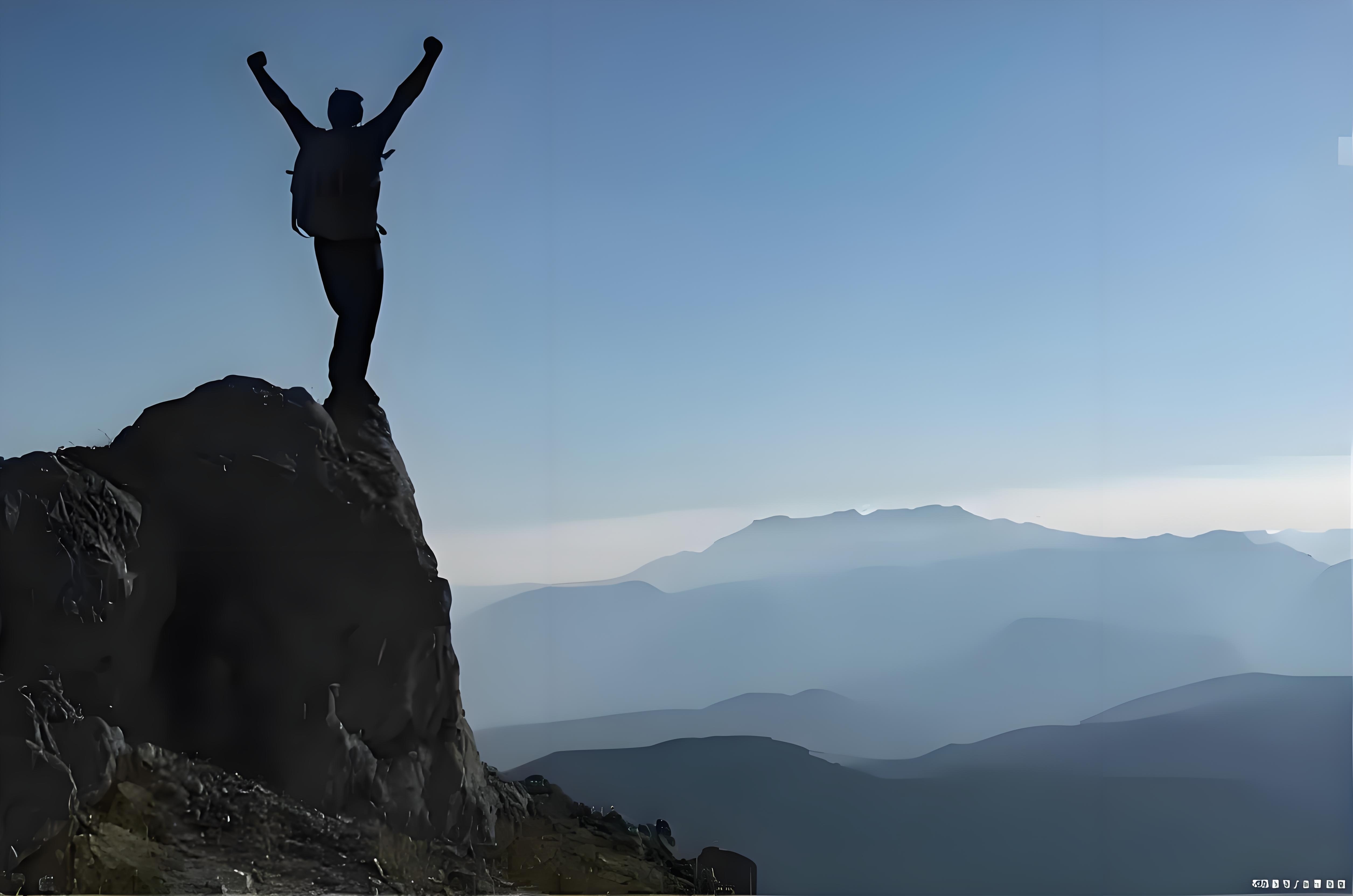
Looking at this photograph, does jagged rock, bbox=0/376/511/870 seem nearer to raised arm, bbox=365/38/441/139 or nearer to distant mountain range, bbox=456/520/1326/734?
distant mountain range, bbox=456/520/1326/734

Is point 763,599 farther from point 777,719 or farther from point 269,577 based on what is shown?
point 269,577

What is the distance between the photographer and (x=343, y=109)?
3785 millimetres

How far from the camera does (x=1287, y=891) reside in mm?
4012

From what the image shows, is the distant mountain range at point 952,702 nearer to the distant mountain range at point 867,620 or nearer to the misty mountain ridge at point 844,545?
the distant mountain range at point 867,620

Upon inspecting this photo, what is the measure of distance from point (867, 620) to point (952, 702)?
0.56 m

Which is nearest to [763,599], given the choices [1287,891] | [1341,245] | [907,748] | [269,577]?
[907,748]

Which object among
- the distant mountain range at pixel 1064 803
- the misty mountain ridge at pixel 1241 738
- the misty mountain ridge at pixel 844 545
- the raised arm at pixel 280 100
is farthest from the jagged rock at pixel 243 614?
the misty mountain ridge at pixel 1241 738

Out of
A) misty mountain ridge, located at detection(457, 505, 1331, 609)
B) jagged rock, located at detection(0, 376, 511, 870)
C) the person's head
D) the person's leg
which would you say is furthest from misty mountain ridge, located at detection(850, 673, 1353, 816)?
the person's head

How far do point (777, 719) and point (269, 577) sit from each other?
7.39ft

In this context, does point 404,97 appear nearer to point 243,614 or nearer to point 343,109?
point 343,109

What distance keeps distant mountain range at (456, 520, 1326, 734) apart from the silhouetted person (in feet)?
3.95

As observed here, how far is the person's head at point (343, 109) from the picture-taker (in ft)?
12.4

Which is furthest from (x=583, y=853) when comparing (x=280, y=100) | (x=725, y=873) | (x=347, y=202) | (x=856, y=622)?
(x=280, y=100)

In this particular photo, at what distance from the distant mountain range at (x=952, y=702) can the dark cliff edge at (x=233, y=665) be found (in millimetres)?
529
